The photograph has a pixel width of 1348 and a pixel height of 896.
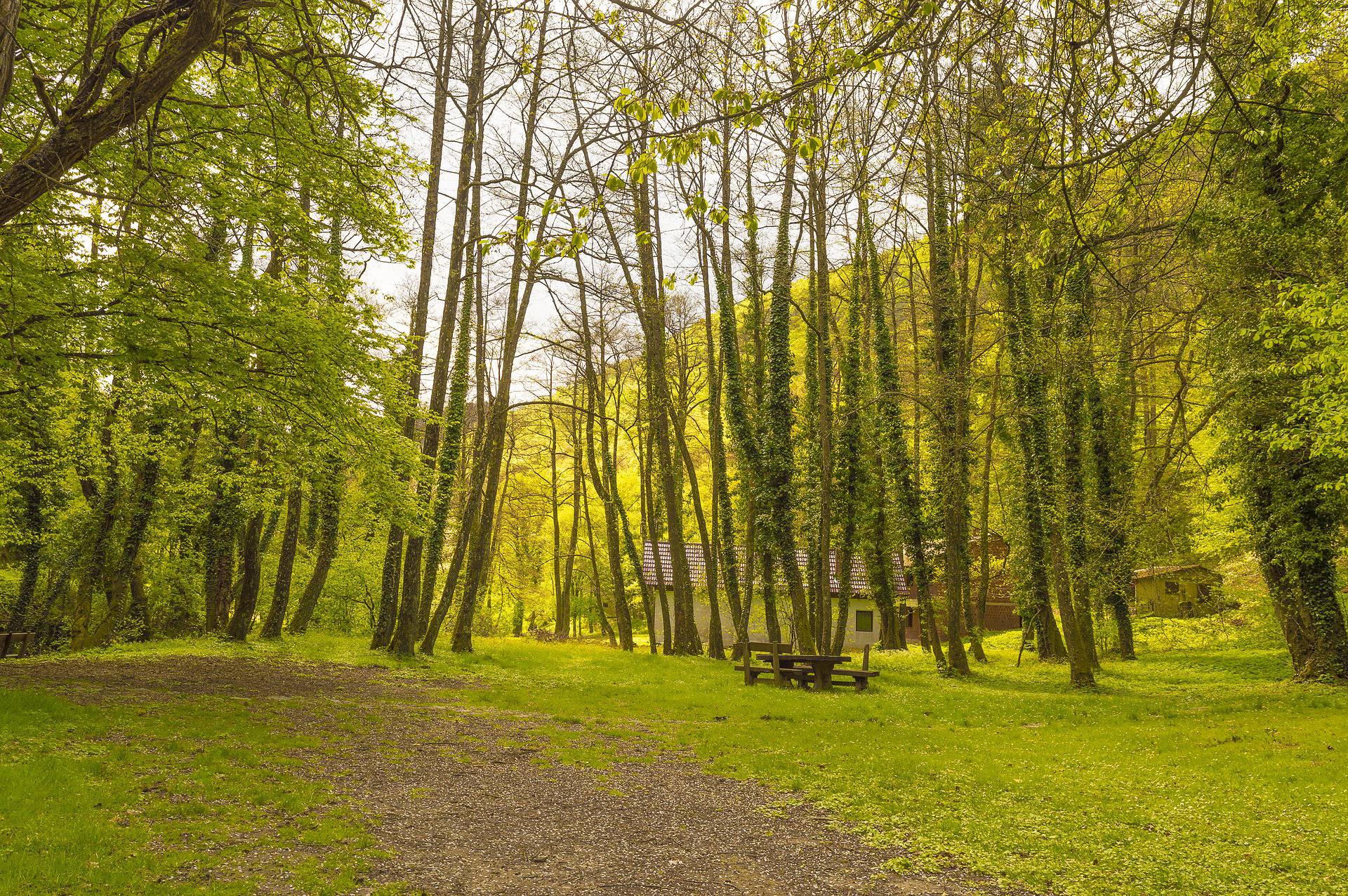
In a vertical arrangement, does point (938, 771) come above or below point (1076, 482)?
below

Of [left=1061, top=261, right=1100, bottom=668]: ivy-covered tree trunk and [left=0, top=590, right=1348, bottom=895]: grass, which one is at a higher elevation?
[left=1061, top=261, right=1100, bottom=668]: ivy-covered tree trunk

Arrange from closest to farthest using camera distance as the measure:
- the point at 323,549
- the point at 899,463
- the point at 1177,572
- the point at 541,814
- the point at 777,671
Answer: the point at 541,814, the point at 777,671, the point at 323,549, the point at 899,463, the point at 1177,572

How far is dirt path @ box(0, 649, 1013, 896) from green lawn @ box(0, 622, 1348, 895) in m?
0.40

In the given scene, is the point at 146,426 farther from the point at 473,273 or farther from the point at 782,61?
the point at 782,61

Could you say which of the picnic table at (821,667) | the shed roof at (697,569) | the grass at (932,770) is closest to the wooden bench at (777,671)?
the picnic table at (821,667)

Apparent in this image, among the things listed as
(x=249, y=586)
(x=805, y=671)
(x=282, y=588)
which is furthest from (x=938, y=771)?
(x=282, y=588)

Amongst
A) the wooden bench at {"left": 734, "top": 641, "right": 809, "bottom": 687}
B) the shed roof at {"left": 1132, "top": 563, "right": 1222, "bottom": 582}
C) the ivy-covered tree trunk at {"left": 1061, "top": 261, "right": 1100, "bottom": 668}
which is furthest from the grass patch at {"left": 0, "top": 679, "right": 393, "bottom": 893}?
the shed roof at {"left": 1132, "top": 563, "right": 1222, "bottom": 582}

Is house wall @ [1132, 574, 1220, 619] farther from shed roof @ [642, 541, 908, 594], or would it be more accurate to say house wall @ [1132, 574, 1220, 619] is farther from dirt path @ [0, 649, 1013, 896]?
dirt path @ [0, 649, 1013, 896]

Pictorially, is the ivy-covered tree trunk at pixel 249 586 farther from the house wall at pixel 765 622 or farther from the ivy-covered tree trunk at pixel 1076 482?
the ivy-covered tree trunk at pixel 1076 482

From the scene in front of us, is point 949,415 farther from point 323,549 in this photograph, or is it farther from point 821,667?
point 323,549

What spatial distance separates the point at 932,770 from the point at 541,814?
13.8ft

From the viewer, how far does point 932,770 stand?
802cm

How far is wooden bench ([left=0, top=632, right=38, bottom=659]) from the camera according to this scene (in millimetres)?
12203

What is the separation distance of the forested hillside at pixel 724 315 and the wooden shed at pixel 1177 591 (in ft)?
6.29
